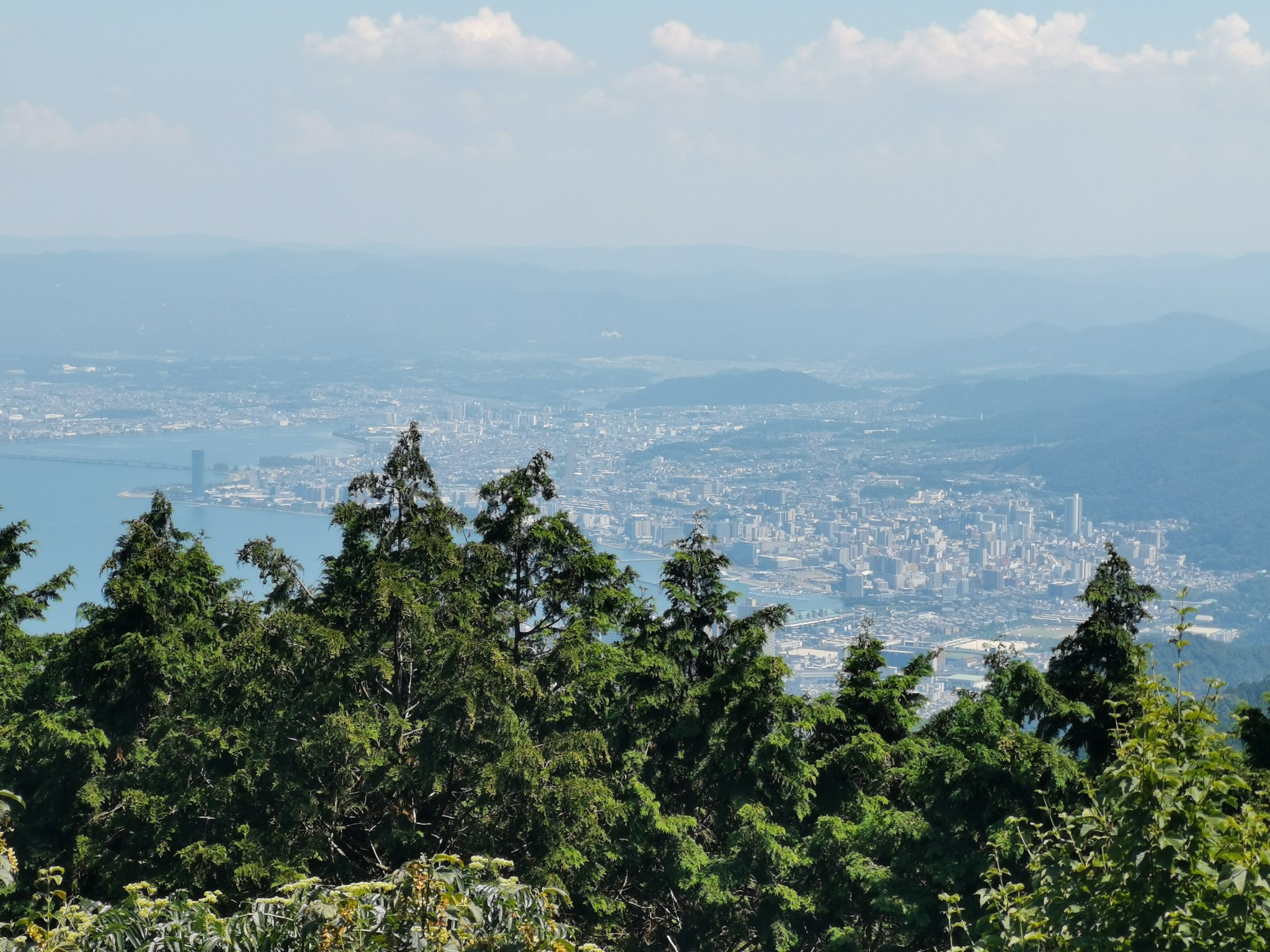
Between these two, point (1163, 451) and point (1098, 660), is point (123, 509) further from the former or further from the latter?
point (1163, 451)

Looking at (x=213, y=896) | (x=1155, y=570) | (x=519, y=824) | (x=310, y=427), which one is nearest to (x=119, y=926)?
(x=213, y=896)

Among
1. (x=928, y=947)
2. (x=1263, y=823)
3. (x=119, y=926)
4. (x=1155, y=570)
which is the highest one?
(x=1263, y=823)

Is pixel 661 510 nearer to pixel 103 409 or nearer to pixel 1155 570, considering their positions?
pixel 1155 570

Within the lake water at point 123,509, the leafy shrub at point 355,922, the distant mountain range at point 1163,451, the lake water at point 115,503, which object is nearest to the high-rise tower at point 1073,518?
the distant mountain range at point 1163,451

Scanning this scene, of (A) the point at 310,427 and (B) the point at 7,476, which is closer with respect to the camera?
(B) the point at 7,476

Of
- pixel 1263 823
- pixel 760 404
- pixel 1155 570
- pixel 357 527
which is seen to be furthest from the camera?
pixel 760 404

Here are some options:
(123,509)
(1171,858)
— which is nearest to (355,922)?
(1171,858)

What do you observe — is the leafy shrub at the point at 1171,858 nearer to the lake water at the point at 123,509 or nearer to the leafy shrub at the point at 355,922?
the leafy shrub at the point at 355,922
